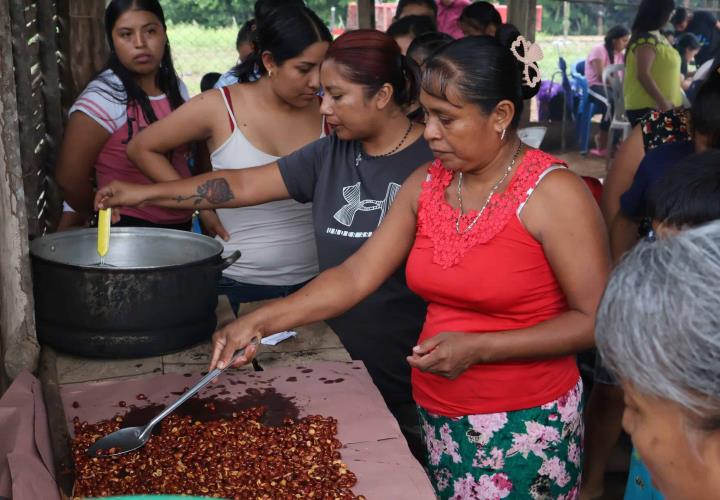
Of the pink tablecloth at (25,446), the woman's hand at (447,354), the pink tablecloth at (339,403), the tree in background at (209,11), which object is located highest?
the woman's hand at (447,354)

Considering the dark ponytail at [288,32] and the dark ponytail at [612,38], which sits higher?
the dark ponytail at [288,32]

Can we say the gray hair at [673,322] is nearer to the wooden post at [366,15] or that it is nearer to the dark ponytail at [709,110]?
the dark ponytail at [709,110]

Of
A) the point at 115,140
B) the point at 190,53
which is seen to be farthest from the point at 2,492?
the point at 190,53

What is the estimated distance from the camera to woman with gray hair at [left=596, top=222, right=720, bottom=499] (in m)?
1.07

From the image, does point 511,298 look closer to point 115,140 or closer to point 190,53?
point 115,140

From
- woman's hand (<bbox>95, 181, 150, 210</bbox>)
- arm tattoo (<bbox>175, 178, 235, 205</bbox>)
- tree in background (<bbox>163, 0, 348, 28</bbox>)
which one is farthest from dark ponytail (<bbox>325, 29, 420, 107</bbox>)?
tree in background (<bbox>163, 0, 348, 28</bbox>)

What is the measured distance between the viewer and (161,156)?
3.14 m

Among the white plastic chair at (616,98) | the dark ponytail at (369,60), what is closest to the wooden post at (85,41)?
the dark ponytail at (369,60)

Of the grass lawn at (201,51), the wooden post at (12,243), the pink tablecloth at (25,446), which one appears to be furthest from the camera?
the grass lawn at (201,51)

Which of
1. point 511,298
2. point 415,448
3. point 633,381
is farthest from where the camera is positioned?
point 415,448

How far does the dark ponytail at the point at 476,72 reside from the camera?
6.94 feet

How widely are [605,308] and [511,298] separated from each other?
98 centimetres

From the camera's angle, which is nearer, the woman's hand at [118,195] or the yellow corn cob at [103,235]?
the yellow corn cob at [103,235]

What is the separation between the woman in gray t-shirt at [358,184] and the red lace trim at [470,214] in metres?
0.31
